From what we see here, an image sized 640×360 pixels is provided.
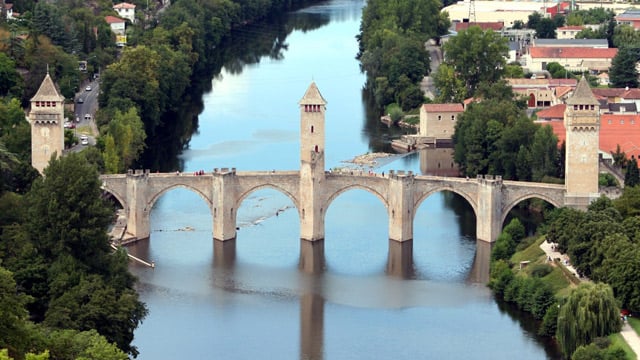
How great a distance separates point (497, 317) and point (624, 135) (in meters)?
23.4

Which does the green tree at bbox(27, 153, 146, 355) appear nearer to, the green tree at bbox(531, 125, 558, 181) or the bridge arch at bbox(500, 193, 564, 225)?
the bridge arch at bbox(500, 193, 564, 225)

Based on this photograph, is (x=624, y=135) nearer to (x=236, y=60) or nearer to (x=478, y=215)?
(x=478, y=215)

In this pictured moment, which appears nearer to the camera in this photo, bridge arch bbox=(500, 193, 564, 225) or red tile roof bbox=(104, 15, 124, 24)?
bridge arch bbox=(500, 193, 564, 225)

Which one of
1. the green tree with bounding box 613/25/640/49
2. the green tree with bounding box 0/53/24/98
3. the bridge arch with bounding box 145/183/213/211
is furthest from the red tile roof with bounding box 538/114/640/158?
the green tree with bounding box 613/25/640/49

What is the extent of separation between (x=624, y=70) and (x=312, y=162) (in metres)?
39.1

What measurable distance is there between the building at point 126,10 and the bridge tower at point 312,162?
57963 mm

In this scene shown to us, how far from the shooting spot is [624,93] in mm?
110000

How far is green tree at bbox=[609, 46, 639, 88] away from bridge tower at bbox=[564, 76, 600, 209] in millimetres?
36335

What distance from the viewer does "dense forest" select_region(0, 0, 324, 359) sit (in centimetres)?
6631

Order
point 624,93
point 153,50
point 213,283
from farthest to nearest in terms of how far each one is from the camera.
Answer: point 153,50 → point 624,93 → point 213,283

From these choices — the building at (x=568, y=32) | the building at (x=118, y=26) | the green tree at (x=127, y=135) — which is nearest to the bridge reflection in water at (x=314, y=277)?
the green tree at (x=127, y=135)

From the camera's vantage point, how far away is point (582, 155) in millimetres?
82500

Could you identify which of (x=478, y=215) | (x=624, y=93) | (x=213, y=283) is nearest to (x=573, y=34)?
(x=624, y=93)

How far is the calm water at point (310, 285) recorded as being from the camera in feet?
232
